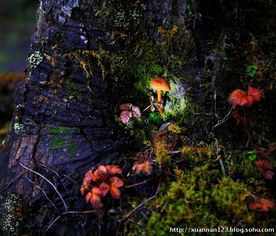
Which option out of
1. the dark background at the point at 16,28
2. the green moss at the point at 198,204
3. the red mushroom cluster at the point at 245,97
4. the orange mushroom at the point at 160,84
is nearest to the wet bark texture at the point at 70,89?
the orange mushroom at the point at 160,84

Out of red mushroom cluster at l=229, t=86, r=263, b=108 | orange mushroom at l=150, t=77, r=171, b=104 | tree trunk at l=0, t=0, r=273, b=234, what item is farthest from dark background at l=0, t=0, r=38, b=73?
red mushroom cluster at l=229, t=86, r=263, b=108

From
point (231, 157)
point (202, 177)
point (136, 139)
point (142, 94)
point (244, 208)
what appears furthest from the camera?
point (142, 94)

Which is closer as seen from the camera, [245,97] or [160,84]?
[245,97]

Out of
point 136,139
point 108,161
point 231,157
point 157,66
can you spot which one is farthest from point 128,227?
point 157,66

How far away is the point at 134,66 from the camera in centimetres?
267

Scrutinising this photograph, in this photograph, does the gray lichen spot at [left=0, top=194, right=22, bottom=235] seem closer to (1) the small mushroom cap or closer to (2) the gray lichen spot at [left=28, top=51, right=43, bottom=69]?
(2) the gray lichen spot at [left=28, top=51, right=43, bottom=69]

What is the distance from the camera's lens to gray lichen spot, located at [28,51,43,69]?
2.56 m

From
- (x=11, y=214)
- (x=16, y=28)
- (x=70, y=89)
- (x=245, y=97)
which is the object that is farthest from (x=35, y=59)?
(x=16, y=28)

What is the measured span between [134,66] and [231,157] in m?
1.14

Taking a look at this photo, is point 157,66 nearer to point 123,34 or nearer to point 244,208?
point 123,34

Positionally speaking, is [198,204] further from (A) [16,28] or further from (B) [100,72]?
(A) [16,28]

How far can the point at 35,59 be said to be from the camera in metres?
2.56

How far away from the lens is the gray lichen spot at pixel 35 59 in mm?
2559

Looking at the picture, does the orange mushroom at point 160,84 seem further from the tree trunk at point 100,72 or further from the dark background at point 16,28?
the dark background at point 16,28
